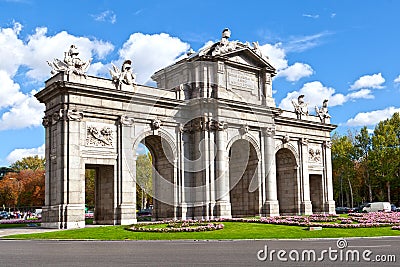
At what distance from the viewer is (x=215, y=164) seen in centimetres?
4506

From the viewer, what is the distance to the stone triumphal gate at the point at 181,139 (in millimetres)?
39000

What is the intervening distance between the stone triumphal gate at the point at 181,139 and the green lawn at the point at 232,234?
7269 millimetres

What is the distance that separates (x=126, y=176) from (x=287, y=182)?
2223 centimetres

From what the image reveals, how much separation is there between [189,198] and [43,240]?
19.0 metres

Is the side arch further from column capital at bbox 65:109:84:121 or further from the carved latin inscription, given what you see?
the carved latin inscription

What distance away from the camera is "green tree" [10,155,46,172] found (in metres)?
148

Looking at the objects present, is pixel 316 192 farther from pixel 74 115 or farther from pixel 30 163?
pixel 30 163

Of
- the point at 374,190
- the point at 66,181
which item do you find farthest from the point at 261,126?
the point at 374,190

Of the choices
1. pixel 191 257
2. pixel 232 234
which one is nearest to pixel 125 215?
pixel 232 234

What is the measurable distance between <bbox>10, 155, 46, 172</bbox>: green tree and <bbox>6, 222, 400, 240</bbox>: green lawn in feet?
402

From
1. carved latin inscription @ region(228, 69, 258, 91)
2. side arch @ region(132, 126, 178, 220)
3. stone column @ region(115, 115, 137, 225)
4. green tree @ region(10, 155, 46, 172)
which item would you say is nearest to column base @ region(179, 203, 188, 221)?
side arch @ region(132, 126, 178, 220)

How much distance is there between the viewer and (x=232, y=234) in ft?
95.4

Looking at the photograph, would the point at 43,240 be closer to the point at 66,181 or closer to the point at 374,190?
the point at 66,181

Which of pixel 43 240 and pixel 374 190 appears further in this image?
pixel 374 190
